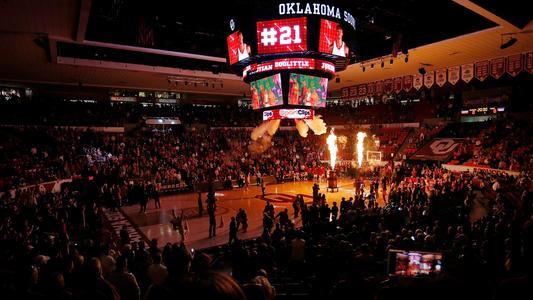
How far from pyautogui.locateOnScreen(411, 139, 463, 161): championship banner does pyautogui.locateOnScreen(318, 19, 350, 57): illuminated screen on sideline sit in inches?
575

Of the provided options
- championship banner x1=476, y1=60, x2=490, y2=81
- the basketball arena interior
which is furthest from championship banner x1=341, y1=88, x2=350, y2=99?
championship banner x1=476, y1=60, x2=490, y2=81

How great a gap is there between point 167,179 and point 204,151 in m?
6.08

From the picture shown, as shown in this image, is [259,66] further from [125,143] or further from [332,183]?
[125,143]

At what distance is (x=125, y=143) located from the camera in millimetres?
24750

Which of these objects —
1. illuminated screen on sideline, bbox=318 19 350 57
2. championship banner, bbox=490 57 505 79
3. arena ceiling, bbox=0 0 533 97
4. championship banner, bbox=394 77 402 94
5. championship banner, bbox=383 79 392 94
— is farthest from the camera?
championship banner, bbox=383 79 392 94

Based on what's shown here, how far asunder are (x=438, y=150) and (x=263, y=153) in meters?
13.6

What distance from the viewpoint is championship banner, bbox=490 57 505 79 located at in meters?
18.7

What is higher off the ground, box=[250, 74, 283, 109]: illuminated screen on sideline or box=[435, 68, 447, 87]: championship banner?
box=[435, 68, 447, 87]: championship banner

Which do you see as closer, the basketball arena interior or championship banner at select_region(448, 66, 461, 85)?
the basketball arena interior

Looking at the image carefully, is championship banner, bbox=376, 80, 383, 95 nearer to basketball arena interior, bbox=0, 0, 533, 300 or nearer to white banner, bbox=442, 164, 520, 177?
basketball arena interior, bbox=0, 0, 533, 300

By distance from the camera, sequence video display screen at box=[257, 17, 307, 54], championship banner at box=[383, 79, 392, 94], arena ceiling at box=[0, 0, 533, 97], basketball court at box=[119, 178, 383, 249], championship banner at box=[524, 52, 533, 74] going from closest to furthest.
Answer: video display screen at box=[257, 17, 307, 54], arena ceiling at box=[0, 0, 533, 97], basketball court at box=[119, 178, 383, 249], championship banner at box=[524, 52, 533, 74], championship banner at box=[383, 79, 392, 94]

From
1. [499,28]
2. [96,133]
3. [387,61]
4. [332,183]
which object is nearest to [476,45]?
[499,28]

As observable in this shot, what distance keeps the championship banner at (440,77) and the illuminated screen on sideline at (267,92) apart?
1472 centimetres

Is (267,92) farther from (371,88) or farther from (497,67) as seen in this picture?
(371,88)
